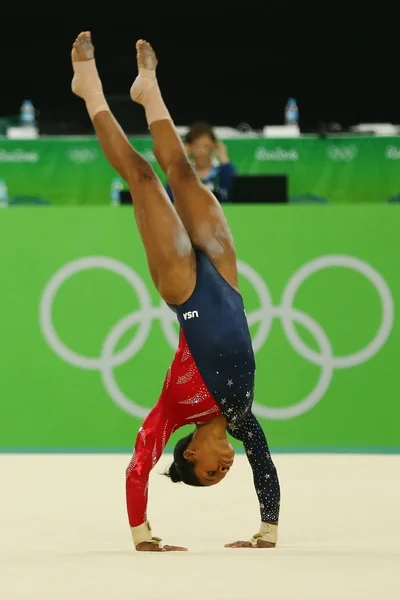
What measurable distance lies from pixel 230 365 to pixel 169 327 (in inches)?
91.3

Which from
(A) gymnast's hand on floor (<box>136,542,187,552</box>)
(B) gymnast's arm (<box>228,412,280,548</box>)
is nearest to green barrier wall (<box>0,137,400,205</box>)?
(B) gymnast's arm (<box>228,412,280,548</box>)

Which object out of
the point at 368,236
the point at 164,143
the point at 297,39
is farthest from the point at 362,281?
the point at 297,39

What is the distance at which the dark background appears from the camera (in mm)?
14141

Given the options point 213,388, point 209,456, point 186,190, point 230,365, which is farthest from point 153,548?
point 186,190

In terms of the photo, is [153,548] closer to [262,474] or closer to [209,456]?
[209,456]

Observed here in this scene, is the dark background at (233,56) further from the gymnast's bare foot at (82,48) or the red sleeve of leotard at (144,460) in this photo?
the red sleeve of leotard at (144,460)

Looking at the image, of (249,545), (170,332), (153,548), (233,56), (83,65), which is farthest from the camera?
(233,56)

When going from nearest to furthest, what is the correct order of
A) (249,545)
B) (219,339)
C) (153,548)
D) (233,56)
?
(153,548) → (249,545) → (219,339) → (233,56)

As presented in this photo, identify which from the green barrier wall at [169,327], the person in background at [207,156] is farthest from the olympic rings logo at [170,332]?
the person in background at [207,156]

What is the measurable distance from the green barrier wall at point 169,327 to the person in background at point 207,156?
1.57 feet

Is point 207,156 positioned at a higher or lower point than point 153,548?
higher

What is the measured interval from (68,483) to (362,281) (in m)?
2.40

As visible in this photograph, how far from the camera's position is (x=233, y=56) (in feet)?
47.3

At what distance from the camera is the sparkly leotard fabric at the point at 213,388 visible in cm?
407
